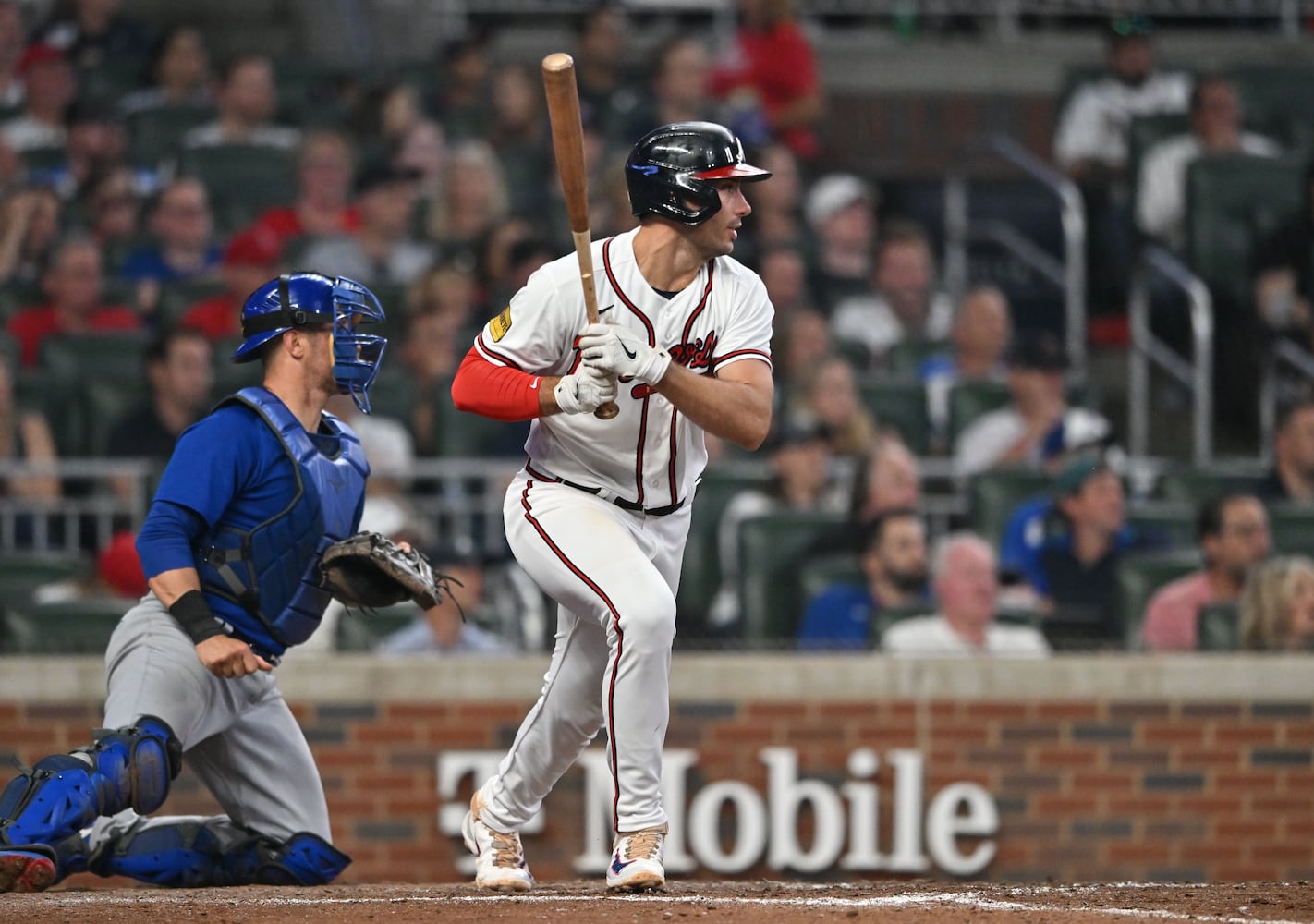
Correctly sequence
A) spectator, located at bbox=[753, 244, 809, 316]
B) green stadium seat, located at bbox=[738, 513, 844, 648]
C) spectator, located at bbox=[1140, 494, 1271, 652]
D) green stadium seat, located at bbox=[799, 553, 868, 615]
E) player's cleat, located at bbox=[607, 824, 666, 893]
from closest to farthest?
player's cleat, located at bbox=[607, 824, 666, 893], spectator, located at bbox=[1140, 494, 1271, 652], green stadium seat, located at bbox=[799, 553, 868, 615], green stadium seat, located at bbox=[738, 513, 844, 648], spectator, located at bbox=[753, 244, 809, 316]

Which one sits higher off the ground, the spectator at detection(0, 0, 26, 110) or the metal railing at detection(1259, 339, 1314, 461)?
the spectator at detection(0, 0, 26, 110)

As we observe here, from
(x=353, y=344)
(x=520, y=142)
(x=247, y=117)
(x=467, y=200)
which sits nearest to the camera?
(x=353, y=344)

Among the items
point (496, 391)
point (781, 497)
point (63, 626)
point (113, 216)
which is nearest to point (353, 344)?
point (496, 391)

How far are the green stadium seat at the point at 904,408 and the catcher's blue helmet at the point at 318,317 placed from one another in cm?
381

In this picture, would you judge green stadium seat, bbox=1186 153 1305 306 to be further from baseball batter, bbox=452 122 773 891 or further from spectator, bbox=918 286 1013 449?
baseball batter, bbox=452 122 773 891

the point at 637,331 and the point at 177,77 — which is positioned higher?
the point at 177,77

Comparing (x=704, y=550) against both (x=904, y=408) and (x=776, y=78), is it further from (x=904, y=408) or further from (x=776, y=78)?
(x=776, y=78)

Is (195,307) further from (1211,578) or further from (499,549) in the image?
(1211,578)

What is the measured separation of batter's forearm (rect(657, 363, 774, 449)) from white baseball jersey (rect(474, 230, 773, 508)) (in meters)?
0.17

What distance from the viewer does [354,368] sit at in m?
5.29

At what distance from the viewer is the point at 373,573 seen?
5.17 m

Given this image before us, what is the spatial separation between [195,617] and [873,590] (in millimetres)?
3297

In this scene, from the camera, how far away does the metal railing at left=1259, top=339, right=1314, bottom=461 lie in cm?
936

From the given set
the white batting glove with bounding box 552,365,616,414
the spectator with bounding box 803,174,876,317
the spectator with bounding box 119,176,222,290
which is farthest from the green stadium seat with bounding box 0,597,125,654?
the spectator with bounding box 803,174,876,317
